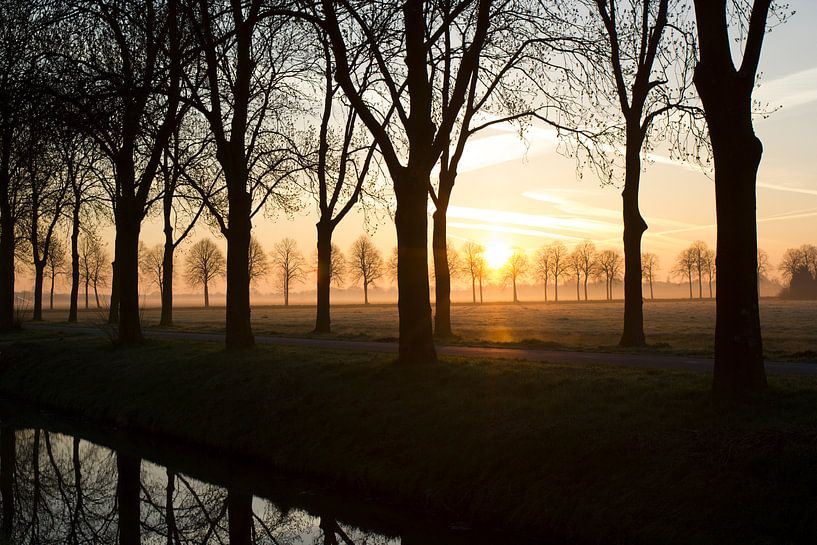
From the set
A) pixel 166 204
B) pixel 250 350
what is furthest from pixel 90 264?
pixel 250 350

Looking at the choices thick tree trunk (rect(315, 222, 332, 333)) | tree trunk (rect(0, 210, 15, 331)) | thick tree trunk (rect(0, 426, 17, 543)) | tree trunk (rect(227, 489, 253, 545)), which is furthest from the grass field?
tree trunk (rect(227, 489, 253, 545))

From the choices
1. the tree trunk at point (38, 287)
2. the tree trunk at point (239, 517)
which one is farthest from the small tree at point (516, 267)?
the tree trunk at point (239, 517)

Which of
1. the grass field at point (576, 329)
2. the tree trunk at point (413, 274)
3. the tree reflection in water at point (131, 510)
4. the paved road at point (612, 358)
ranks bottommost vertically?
the tree reflection in water at point (131, 510)

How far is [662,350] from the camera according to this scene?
65.5ft

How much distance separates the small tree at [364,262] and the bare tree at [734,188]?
10309 centimetres

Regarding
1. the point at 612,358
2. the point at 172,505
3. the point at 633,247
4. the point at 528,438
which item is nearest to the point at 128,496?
the point at 172,505

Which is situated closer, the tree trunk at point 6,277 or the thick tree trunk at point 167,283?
the tree trunk at point 6,277

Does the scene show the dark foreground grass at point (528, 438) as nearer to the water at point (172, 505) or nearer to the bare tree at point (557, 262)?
the water at point (172, 505)

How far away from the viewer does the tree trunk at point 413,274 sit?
14.3m

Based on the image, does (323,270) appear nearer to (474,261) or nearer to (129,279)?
(129,279)

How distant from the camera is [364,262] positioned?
113 metres

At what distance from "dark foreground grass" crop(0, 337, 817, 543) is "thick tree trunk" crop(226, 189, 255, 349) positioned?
2378 millimetres

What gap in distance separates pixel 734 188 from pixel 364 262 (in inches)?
4088

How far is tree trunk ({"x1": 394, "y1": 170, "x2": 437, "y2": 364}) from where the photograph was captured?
1427 cm
